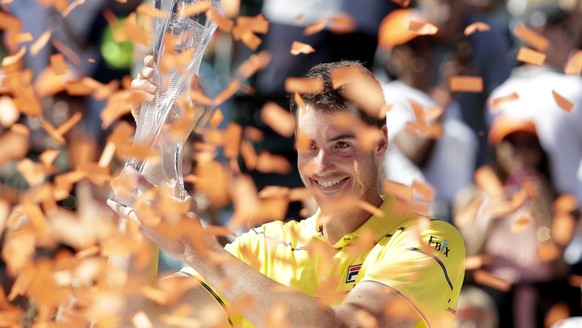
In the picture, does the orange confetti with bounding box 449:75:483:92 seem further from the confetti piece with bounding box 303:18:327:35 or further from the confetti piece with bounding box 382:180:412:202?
the confetti piece with bounding box 382:180:412:202

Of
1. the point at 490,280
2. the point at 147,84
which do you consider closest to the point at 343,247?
the point at 147,84

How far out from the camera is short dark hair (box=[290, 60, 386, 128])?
4344 mm

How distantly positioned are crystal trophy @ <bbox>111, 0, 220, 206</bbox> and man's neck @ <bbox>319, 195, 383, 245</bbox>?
68cm

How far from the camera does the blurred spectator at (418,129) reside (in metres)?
6.70

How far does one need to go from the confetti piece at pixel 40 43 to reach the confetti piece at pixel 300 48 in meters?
1.81

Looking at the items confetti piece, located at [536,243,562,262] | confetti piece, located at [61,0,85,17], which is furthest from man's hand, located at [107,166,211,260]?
confetti piece, located at [61,0,85,17]

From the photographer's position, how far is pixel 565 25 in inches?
271

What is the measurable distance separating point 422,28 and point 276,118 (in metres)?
1.10

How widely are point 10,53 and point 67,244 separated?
73.7 inches

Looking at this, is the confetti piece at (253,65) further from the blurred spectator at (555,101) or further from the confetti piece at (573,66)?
the confetti piece at (573,66)

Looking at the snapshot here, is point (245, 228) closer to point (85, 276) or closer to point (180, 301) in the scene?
point (85, 276)

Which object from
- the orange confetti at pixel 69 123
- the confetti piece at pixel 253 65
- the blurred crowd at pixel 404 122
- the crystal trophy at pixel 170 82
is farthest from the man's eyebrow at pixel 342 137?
the orange confetti at pixel 69 123

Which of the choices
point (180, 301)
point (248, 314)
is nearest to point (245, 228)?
point (180, 301)

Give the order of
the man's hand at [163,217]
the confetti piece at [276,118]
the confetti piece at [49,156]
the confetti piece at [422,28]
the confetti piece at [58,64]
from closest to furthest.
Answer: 1. the man's hand at [163,217]
2. the confetti piece at [422,28]
3. the confetti piece at [49,156]
4. the confetti piece at [276,118]
5. the confetti piece at [58,64]
